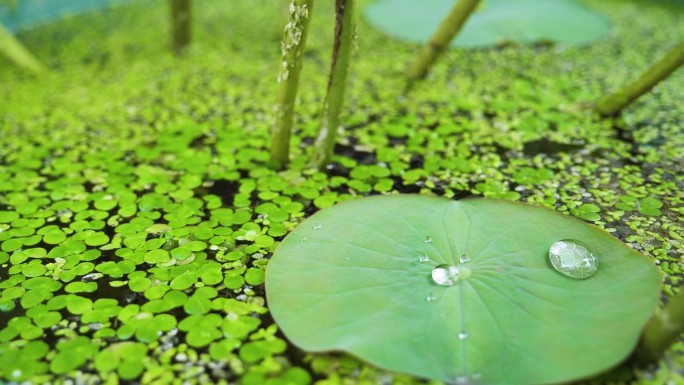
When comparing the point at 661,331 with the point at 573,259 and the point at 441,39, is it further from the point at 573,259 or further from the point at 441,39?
the point at 441,39

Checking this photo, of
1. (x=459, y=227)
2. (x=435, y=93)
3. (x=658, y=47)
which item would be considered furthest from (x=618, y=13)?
(x=459, y=227)

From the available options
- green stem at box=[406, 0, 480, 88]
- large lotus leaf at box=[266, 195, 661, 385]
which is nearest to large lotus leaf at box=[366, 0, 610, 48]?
green stem at box=[406, 0, 480, 88]

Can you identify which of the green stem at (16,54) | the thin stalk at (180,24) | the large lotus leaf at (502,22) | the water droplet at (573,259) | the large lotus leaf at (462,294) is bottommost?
the large lotus leaf at (462,294)

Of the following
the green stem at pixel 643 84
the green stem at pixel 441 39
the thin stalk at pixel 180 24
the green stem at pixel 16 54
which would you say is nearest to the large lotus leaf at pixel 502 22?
the green stem at pixel 441 39

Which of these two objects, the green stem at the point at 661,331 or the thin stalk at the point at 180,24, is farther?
the thin stalk at the point at 180,24

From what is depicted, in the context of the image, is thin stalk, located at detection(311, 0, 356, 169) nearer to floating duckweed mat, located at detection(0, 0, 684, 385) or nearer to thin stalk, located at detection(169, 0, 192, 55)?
floating duckweed mat, located at detection(0, 0, 684, 385)

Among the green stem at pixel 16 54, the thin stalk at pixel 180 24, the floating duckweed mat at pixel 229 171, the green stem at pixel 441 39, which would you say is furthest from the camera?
the thin stalk at pixel 180 24

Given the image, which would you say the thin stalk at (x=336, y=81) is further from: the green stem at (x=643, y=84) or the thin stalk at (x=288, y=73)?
the green stem at (x=643, y=84)
